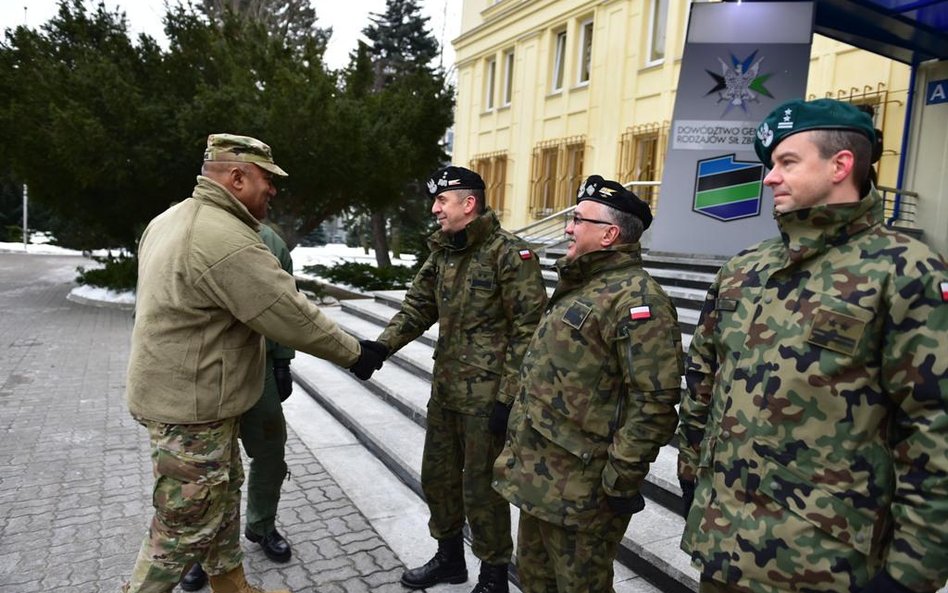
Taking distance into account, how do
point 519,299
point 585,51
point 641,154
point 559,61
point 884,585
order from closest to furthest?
1. point 884,585
2. point 519,299
3. point 641,154
4. point 585,51
5. point 559,61

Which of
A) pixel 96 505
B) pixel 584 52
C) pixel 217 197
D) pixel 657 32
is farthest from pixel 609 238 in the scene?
pixel 584 52

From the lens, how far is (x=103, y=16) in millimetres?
14375

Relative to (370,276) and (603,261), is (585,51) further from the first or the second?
(603,261)

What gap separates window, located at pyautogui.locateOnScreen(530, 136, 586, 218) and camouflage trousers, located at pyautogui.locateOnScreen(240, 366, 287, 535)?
509 inches

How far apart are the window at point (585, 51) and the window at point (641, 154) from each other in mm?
2789

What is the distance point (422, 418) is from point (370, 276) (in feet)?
38.3

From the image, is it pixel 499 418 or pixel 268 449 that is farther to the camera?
pixel 268 449

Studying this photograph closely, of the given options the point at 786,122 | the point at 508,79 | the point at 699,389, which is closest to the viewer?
the point at 786,122

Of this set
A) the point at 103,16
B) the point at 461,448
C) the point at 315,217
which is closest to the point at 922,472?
the point at 461,448

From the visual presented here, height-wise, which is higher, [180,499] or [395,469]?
[180,499]

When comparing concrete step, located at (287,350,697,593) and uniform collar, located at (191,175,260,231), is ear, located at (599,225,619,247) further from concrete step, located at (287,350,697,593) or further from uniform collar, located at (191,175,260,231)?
concrete step, located at (287,350,697,593)

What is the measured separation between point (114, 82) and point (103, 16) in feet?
10.7

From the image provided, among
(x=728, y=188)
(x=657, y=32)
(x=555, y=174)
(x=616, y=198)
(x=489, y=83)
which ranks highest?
(x=489, y=83)

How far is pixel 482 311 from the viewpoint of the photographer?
3246 millimetres
